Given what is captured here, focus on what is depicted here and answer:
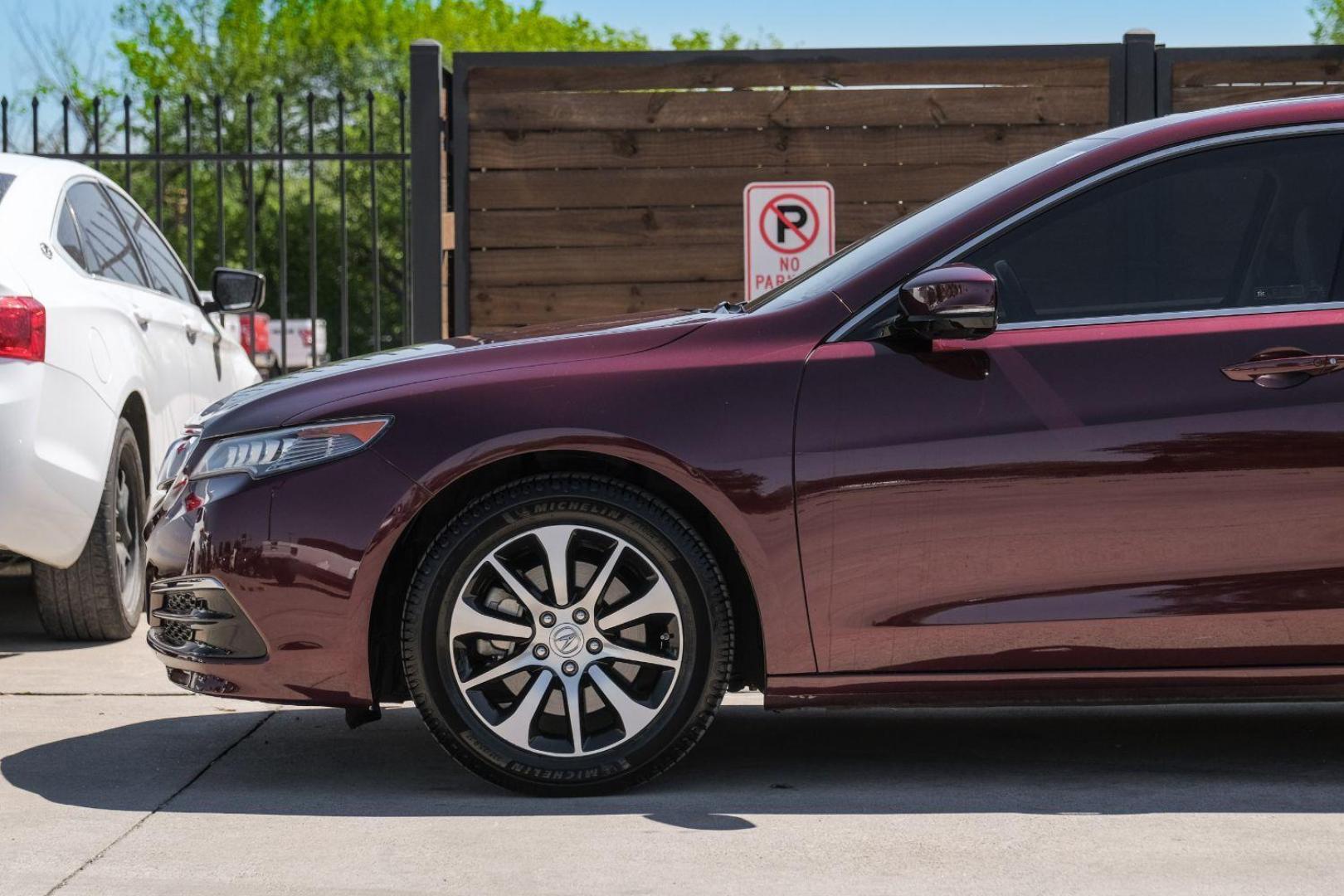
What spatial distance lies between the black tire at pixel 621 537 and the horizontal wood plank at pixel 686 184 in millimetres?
4997

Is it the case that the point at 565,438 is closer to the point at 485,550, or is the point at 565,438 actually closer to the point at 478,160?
the point at 485,550

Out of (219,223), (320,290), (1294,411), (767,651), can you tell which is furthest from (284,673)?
(320,290)

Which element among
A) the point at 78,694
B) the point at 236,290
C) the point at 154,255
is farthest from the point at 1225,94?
the point at 78,694

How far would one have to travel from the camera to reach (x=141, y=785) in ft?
14.6

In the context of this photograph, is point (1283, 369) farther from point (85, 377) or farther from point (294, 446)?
point (85, 377)

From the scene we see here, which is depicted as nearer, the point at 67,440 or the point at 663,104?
the point at 67,440

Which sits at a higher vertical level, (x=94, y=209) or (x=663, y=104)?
(x=663, y=104)

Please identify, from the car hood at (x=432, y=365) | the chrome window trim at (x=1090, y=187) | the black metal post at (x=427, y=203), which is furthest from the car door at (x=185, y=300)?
the chrome window trim at (x=1090, y=187)

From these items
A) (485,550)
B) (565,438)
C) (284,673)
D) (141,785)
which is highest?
(565,438)

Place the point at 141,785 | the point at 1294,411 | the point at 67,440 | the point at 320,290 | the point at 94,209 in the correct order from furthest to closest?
the point at 320,290 → the point at 94,209 → the point at 67,440 → the point at 141,785 → the point at 1294,411

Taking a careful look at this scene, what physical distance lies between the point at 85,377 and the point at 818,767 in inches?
117

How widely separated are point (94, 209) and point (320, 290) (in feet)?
134

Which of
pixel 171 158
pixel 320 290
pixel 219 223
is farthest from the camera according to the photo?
pixel 320 290

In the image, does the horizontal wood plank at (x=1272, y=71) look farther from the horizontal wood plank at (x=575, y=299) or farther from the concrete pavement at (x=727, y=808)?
the concrete pavement at (x=727, y=808)
